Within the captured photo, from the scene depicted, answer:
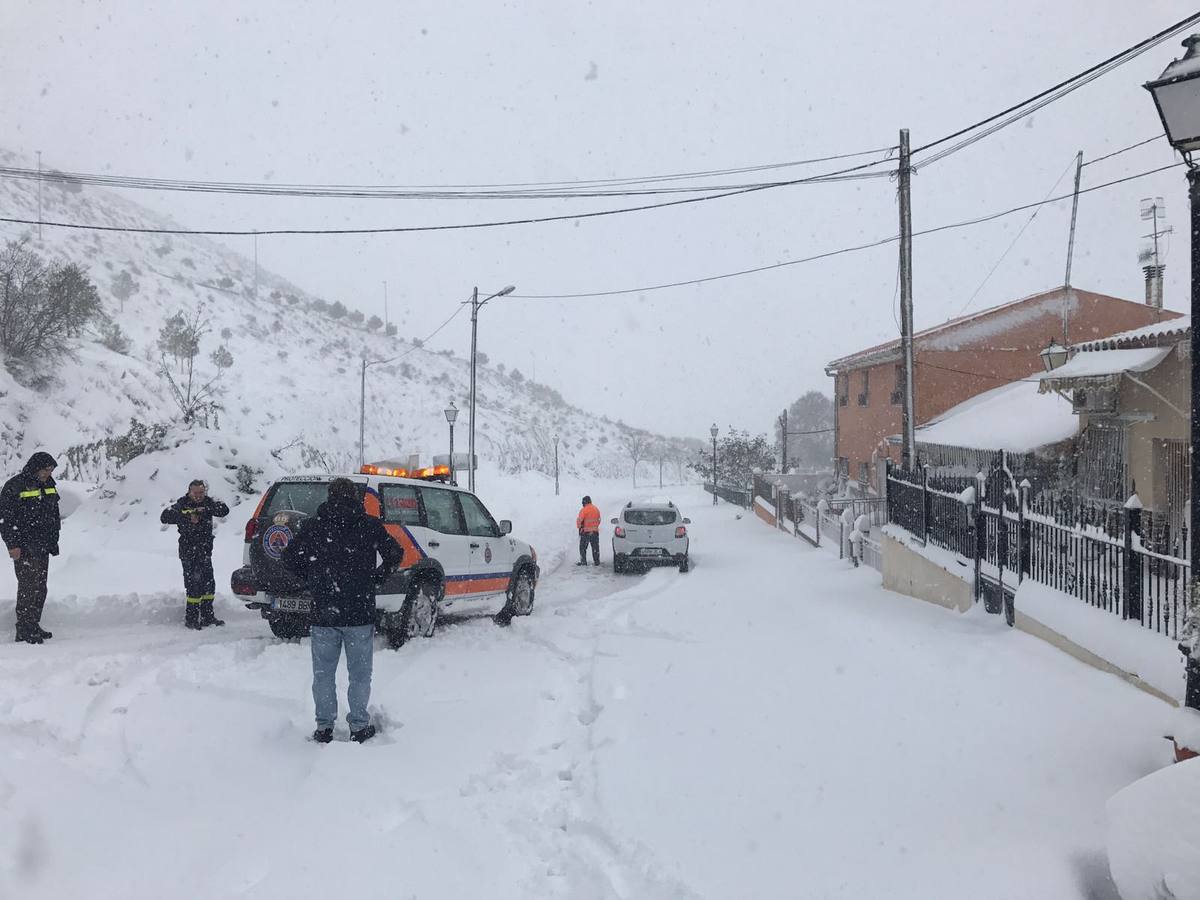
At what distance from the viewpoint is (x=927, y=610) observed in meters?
9.99

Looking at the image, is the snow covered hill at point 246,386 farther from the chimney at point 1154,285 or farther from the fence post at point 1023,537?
the chimney at point 1154,285

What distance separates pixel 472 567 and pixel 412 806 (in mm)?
5138

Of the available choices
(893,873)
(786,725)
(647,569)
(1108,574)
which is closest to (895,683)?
(786,725)

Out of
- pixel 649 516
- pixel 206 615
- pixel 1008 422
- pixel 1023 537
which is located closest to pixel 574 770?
pixel 1023 537

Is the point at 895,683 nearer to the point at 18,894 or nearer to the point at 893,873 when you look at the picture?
the point at 893,873

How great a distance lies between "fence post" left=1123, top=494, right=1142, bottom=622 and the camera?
6.04 meters

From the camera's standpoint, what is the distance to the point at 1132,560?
609 centimetres

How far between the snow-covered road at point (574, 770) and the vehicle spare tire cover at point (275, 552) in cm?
61

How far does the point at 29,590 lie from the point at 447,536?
13.2 feet

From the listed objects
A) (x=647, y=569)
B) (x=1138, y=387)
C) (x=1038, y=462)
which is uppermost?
(x=1138, y=387)

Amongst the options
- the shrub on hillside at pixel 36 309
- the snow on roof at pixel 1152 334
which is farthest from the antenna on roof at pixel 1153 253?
the shrub on hillside at pixel 36 309

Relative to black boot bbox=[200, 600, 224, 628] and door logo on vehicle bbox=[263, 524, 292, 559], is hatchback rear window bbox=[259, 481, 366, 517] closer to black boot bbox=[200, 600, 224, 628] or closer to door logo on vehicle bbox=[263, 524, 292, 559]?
door logo on vehicle bbox=[263, 524, 292, 559]

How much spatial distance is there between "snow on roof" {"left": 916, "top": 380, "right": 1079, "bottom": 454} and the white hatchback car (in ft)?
22.5

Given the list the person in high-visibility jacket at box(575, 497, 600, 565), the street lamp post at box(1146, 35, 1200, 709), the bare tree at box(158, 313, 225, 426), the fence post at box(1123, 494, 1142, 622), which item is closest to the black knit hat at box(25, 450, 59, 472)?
the street lamp post at box(1146, 35, 1200, 709)
